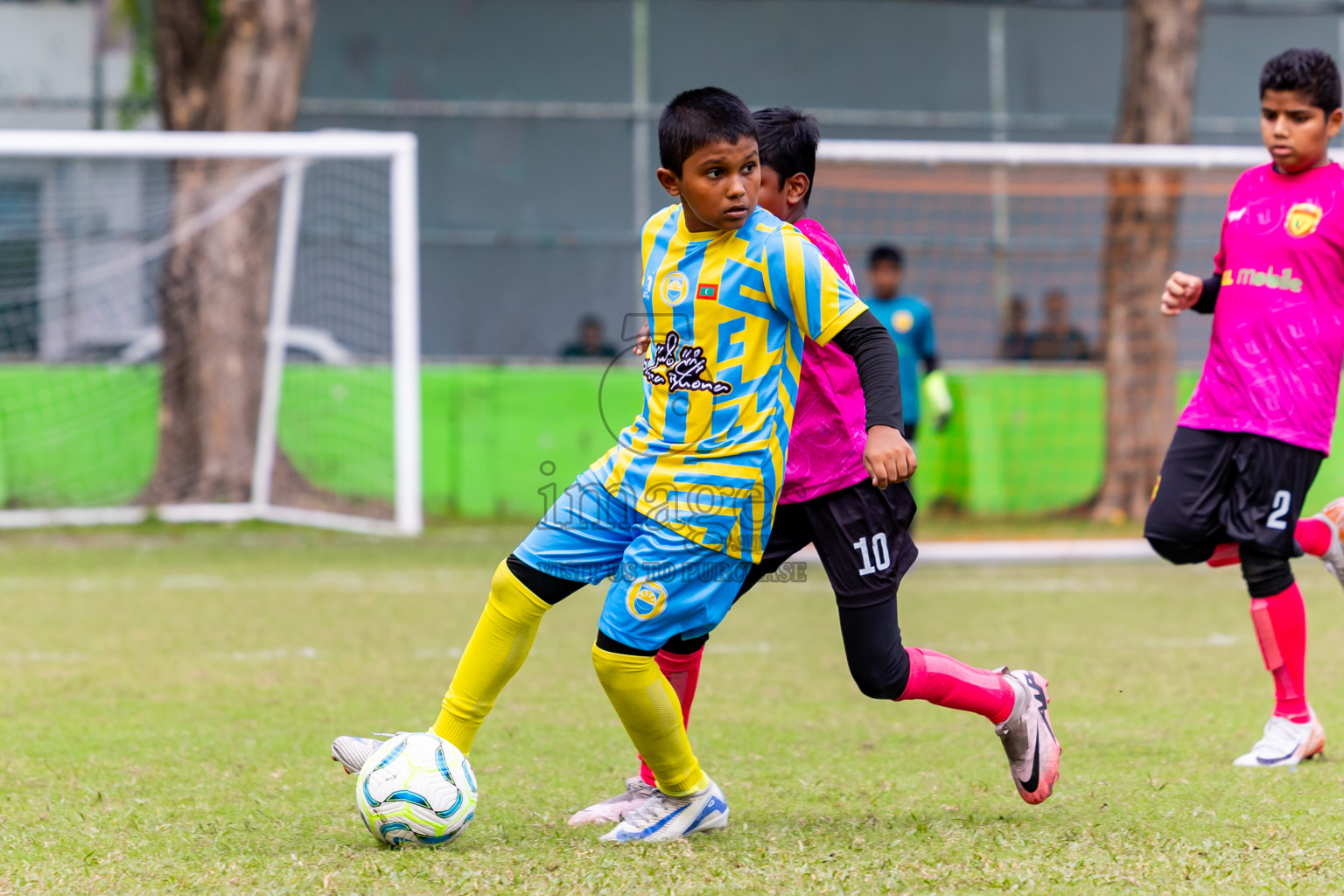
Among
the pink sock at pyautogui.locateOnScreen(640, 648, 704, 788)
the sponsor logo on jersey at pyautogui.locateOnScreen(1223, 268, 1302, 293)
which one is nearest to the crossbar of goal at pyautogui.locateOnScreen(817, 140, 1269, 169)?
the sponsor logo on jersey at pyautogui.locateOnScreen(1223, 268, 1302, 293)

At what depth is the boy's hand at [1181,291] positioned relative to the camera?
433 cm

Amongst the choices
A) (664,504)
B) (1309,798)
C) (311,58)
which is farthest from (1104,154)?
(311,58)

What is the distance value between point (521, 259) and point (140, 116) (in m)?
4.45

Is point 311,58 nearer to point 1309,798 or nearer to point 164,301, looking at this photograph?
point 164,301

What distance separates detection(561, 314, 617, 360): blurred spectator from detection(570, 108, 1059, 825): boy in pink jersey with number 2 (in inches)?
392

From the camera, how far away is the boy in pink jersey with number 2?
10.9 feet

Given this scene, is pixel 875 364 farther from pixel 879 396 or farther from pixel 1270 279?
pixel 1270 279

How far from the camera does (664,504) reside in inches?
127

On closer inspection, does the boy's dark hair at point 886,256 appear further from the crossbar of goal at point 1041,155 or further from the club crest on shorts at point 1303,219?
the club crest on shorts at point 1303,219

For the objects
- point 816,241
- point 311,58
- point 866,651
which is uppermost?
point 311,58

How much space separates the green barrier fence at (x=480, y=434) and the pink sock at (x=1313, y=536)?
23.7 feet

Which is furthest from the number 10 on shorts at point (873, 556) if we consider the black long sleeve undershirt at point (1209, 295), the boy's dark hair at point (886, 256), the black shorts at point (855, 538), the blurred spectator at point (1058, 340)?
the blurred spectator at point (1058, 340)

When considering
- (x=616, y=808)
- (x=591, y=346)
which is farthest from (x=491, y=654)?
(x=591, y=346)

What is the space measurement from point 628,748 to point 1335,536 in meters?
2.16
